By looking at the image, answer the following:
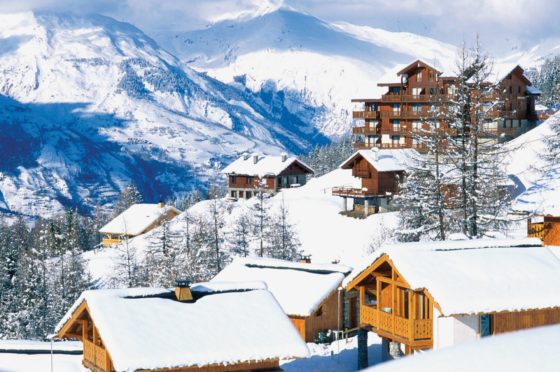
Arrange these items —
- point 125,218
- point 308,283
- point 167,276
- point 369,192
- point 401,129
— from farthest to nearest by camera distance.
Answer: point 125,218 → point 401,129 → point 369,192 → point 167,276 → point 308,283

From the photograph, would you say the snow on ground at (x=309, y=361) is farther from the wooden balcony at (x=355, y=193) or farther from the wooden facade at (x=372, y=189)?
the wooden facade at (x=372, y=189)

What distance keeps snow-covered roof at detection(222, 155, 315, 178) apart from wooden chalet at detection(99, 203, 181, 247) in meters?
13.4

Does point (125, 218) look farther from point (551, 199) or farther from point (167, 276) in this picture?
point (551, 199)

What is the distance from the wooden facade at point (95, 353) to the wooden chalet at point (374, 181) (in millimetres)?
56315

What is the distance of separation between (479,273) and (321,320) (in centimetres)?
1435

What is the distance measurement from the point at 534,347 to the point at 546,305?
2465cm

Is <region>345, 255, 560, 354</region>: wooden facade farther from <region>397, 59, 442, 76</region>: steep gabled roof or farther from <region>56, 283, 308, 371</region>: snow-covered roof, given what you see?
<region>397, 59, 442, 76</region>: steep gabled roof

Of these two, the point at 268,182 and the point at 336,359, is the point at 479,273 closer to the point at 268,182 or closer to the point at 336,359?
the point at 336,359

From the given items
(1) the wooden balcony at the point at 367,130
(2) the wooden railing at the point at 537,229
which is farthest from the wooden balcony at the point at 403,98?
(2) the wooden railing at the point at 537,229

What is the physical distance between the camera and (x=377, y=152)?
84188mm

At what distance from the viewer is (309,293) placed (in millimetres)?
39781

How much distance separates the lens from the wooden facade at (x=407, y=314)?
27.5 metres

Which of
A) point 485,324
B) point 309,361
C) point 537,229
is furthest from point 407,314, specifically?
point 537,229

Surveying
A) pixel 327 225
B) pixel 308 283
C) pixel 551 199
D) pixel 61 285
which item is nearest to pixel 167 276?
pixel 61 285
